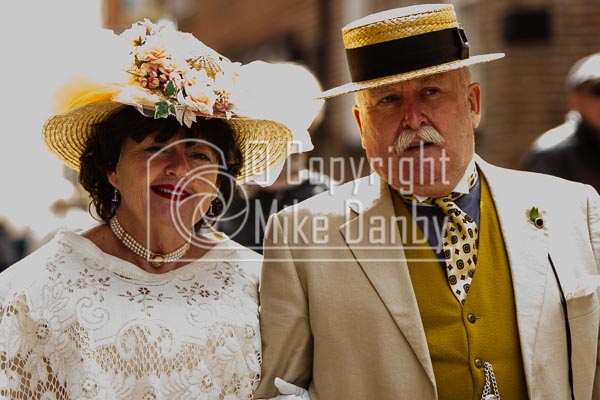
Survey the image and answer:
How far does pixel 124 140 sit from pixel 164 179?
0.78 ft

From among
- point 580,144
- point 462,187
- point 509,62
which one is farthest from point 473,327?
point 509,62

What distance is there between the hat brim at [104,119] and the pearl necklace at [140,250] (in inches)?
14.7

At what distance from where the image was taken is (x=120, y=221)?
3.76 meters

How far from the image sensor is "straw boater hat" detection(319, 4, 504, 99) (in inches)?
136

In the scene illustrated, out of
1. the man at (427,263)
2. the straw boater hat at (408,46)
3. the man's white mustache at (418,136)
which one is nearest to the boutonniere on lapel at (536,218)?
the man at (427,263)

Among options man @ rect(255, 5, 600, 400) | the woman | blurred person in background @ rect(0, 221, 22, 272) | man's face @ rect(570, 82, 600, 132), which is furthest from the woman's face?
blurred person in background @ rect(0, 221, 22, 272)

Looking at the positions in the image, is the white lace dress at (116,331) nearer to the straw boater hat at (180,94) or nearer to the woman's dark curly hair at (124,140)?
the woman's dark curly hair at (124,140)

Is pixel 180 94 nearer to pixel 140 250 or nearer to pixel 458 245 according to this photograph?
pixel 140 250

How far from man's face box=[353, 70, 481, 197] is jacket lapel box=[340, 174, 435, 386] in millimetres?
140

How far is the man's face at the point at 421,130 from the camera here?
3449mm

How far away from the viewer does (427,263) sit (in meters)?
3.50

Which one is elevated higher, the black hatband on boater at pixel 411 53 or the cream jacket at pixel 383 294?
the black hatband on boater at pixel 411 53

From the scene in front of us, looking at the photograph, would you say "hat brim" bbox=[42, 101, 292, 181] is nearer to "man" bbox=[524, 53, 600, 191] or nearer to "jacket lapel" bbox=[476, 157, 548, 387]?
"jacket lapel" bbox=[476, 157, 548, 387]

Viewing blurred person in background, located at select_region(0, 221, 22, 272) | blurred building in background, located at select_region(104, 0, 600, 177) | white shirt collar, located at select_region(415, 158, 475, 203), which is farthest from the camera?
blurred building in background, located at select_region(104, 0, 600, 177)
